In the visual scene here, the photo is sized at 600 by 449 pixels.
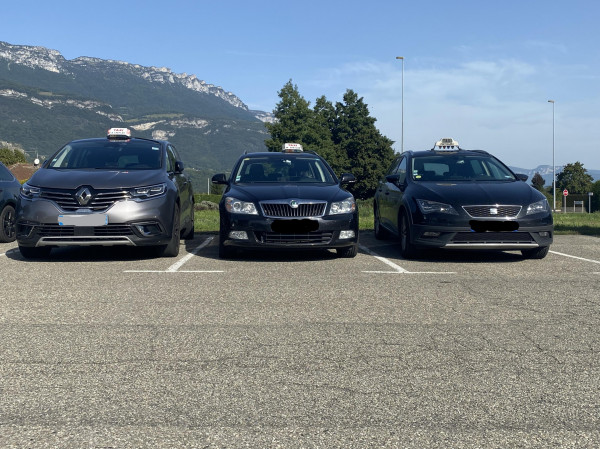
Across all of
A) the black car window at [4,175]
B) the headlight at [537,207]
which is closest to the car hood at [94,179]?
the black car window at [4,175]

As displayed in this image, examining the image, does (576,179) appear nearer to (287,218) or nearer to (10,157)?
(10,157)

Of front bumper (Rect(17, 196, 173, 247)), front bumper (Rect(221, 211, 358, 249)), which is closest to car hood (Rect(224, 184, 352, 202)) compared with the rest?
front bumper (Rect(221, 211, 358, 249))

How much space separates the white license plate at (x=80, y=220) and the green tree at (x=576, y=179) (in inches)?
4360

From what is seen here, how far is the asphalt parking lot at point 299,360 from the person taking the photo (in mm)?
3098

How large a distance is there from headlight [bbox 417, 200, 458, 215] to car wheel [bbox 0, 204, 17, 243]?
6846 mm

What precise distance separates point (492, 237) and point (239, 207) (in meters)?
3.32

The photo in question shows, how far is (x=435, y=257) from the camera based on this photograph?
1038 cm

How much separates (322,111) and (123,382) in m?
78.4

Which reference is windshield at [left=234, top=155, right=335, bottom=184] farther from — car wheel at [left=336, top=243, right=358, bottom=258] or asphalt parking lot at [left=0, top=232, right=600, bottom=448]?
asphalt parking lot at [left=0, top=232, right=600, bottom=448]

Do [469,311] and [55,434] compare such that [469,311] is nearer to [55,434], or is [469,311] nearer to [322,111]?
[55,434]

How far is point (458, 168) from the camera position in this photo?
10797 mm

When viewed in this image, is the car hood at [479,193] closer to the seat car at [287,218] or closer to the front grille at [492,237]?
the front grille at [492,237]

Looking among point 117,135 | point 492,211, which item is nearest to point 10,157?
point 117,135

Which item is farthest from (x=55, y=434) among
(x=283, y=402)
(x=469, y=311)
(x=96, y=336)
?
(x=469, y=311)
